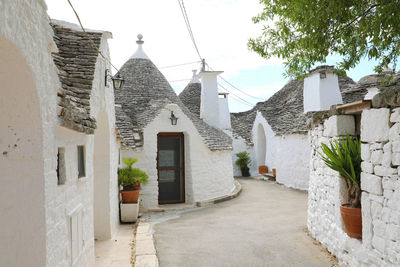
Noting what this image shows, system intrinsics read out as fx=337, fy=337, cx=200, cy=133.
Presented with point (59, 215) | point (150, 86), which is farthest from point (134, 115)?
point (59, 215)

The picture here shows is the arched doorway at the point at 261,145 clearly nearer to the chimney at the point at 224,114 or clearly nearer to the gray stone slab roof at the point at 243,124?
the gray stone slab roof at the point at 243,124

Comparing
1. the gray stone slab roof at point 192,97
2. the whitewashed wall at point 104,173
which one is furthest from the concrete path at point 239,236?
the gray stone slab roof at point 192,97

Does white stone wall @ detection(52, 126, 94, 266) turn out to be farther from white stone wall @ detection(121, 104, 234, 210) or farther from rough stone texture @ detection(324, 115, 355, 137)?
white stone wall @ detection(121, 104, 234, 210)

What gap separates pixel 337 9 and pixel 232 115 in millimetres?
19291

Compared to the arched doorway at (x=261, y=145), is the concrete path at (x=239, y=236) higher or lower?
lower

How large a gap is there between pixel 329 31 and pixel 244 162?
1469 cm

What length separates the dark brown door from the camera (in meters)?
→ 11.7

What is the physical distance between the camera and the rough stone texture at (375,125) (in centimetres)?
413

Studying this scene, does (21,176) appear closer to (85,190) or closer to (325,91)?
(85,190)

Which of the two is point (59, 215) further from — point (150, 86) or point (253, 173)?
point (253, 173)

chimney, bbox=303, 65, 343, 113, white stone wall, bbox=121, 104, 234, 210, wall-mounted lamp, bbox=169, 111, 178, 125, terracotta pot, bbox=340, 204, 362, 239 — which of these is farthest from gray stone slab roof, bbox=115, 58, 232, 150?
terracotta pot, bbox=340, 204, 362, 239

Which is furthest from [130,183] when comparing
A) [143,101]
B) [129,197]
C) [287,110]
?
[287,110]

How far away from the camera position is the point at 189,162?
38.1 feet

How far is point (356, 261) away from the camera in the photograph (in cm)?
491
